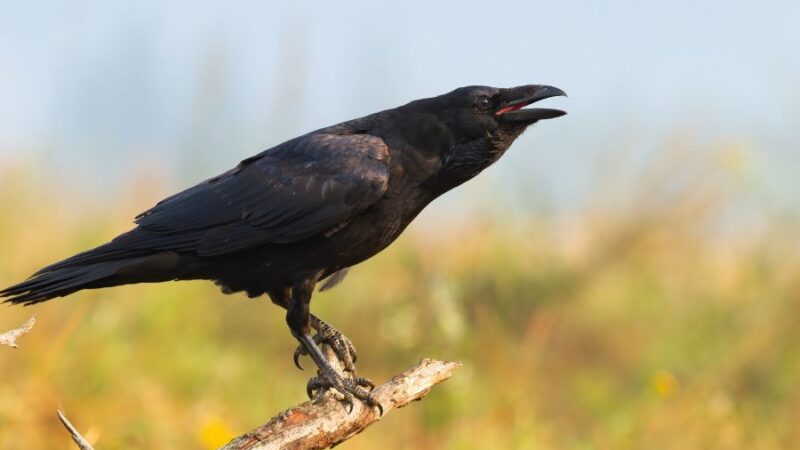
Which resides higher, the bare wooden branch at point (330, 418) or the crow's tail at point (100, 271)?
the crow's tail at point (100, 271)

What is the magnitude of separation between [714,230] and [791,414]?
192cm

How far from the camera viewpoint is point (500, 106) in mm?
4617

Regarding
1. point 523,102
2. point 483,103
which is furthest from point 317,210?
point 523,102

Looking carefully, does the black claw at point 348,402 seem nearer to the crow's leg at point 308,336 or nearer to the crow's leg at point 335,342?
the crow's leg at point 308,336

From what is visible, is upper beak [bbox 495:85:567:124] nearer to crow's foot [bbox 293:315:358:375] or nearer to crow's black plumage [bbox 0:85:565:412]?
crow's black plumage [bbox 0:85:565:412]

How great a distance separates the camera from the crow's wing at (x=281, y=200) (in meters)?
4.46

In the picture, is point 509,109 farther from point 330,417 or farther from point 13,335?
point 13,335

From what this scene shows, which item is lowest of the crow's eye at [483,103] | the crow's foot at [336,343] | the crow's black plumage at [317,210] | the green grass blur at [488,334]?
the green grass blur at [488,334]

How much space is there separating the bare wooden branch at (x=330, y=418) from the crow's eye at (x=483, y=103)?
3.33 ft

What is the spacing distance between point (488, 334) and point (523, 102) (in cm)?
358

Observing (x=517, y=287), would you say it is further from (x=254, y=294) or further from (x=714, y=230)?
(x=254, y=294)

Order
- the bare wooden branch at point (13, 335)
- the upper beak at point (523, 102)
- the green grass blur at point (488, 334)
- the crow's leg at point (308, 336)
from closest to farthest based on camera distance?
the bare wooden branch at point (13, 335) < the crow's leg at point (308, 336) < the upper beak at point (523, 102) < the green grass blur at point (488, 334)

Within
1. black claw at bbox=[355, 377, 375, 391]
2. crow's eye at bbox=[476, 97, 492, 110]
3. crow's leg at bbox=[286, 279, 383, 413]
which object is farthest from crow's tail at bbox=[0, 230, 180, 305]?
crow's eye at bbox=[476, 97, 492, 110]

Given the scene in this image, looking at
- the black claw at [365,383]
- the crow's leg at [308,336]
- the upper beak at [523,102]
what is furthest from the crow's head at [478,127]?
the black claw at [365,383]
